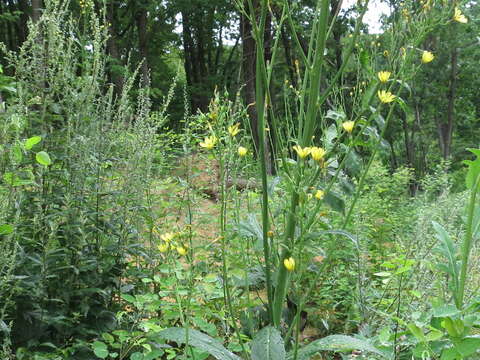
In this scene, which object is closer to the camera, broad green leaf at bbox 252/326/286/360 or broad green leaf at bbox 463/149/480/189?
broad green leaf at bbox 252/326/286/360

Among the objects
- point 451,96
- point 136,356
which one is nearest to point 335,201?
point 136,356

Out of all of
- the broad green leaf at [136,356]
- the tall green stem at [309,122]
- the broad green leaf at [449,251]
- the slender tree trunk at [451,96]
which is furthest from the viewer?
the slender tree trunk at [451,96]

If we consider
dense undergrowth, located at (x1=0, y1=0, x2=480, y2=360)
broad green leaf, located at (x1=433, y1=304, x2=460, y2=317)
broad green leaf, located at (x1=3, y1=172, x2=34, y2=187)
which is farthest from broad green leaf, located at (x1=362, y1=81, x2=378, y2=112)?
broad green leaf, located at (x1=3, y1=172, x2=34, y2=187)

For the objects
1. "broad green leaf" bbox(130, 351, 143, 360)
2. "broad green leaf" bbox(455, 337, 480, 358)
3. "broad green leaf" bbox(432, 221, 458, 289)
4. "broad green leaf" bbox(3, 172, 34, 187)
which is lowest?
"broad green leaf" bbox(130, 351, 143, 360)

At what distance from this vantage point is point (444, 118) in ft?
51.1

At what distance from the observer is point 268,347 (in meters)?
1.52

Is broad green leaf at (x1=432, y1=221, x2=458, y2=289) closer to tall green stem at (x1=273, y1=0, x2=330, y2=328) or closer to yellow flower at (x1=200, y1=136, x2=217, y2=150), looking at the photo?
tall green stem at (x1=273, y1=0, x2=330, y2=328)

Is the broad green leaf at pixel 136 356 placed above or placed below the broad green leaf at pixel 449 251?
below

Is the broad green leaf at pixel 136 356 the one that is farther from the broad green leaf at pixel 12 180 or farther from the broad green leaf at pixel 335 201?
the broad green leaf at pixel 335 201

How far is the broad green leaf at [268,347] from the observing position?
4.96 feet

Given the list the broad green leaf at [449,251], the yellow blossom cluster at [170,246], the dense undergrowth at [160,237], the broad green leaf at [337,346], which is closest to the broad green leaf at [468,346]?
the dense undergrowth at [160,237]

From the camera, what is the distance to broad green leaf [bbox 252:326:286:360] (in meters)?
1.51

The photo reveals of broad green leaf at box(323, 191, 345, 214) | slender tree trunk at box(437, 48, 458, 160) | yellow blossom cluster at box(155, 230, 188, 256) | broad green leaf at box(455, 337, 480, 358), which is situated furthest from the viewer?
slender tree trunk at box(437, 48, 458, 160)

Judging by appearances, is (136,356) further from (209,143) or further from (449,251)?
(449,251)
